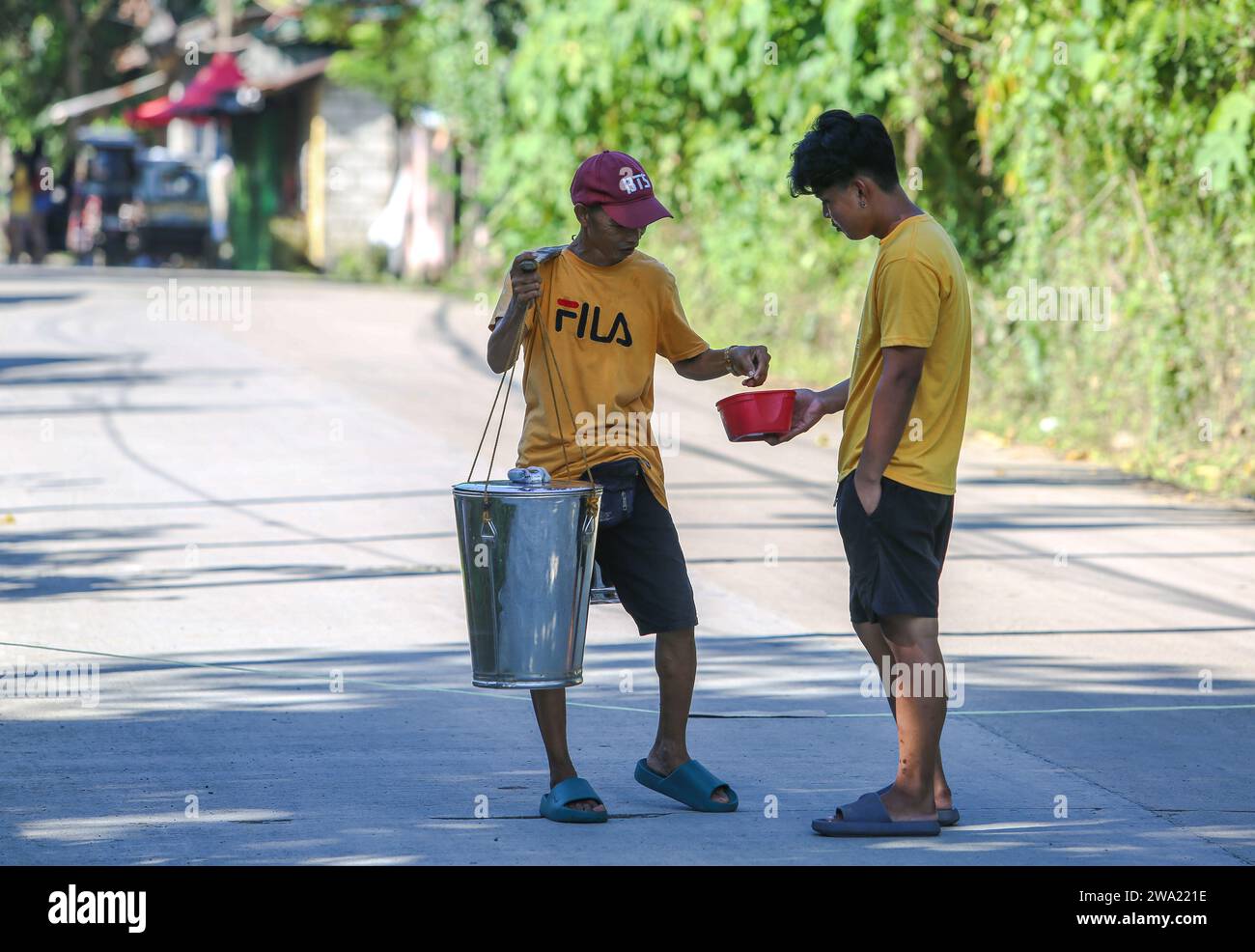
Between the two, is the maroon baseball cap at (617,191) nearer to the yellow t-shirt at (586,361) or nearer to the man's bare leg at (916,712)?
the yellow t-shirt at (586,361)

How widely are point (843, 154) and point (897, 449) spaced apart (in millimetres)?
793

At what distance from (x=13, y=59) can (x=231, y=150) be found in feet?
36.2

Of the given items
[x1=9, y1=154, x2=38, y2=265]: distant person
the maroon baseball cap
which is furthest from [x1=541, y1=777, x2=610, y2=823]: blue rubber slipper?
[x1=9, y1=154, x2=38, y2=265]: distant person

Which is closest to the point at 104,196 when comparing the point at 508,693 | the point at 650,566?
the point at 508,693

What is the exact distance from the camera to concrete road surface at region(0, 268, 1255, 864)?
16.8 feet

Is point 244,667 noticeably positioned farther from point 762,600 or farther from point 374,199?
point 374,199

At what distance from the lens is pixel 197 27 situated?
52406mm

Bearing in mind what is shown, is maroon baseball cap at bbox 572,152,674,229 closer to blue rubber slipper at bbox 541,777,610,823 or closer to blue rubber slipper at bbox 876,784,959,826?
blue rubber slipper at bbox 541,777,610,823

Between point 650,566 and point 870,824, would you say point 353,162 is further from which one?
point 870,824

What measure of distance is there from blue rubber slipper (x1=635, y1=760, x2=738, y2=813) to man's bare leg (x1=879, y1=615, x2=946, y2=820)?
48 centimetres

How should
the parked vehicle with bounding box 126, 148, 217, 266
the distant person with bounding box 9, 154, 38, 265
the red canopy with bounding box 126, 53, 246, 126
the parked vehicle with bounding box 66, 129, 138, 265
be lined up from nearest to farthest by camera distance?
the parked vehicle with bounding box 126, 148, 217, 266, the distant person with bounding box 9, 154, 38, 265, the parked vehicle with bounding box 66, 129, 138, 265, the red canopy with bounding box 126, 53, 246, 126

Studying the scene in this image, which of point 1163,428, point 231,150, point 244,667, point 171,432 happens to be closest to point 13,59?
point 231,150

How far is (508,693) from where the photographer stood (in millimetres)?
6797

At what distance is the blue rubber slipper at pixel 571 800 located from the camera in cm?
513
